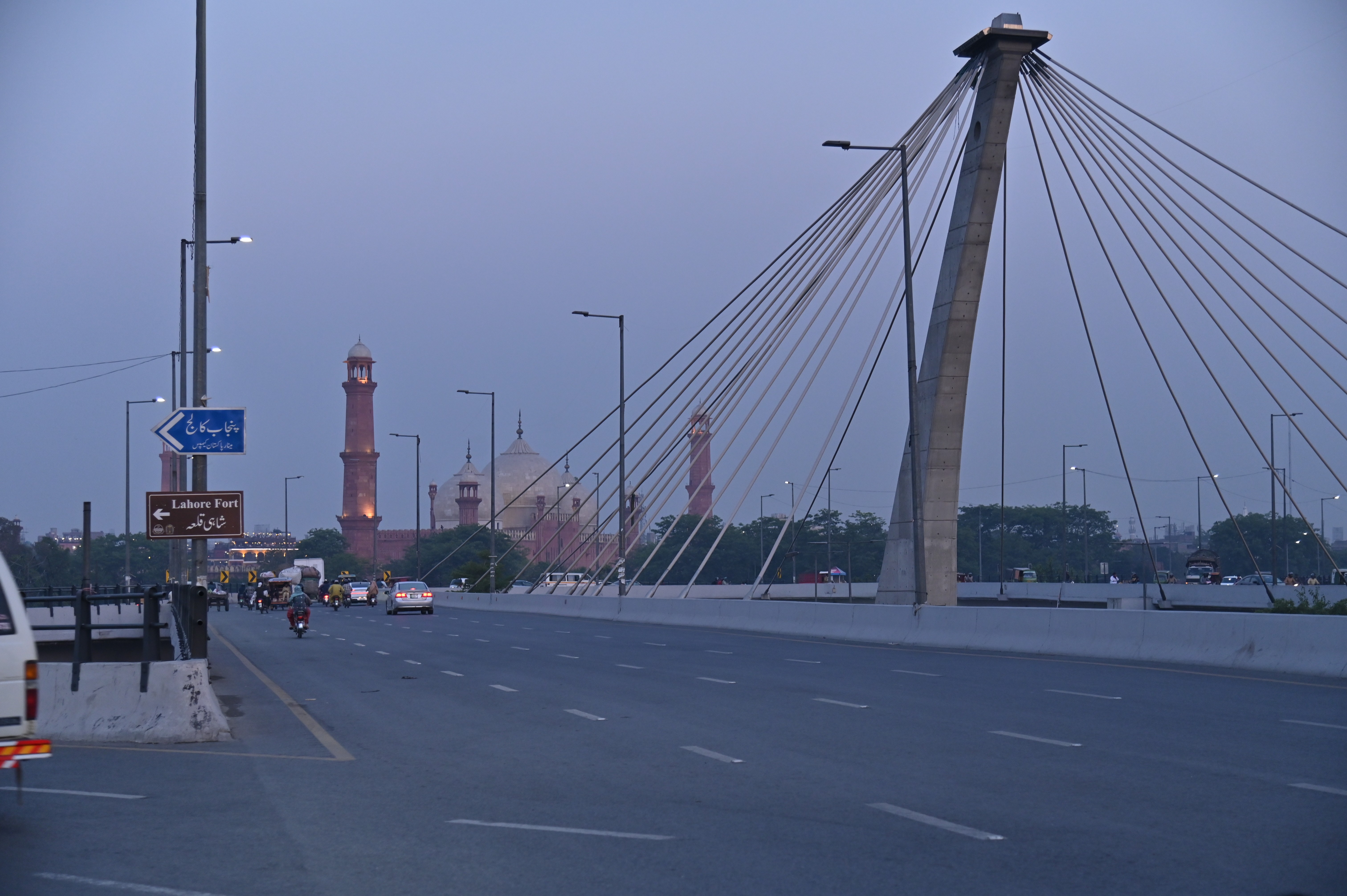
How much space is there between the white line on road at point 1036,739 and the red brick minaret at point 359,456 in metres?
122

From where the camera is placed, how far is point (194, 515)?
19625 mm

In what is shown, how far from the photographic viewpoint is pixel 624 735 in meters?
13.6

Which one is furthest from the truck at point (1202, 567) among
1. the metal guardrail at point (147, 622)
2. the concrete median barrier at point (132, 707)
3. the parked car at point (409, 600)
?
the concrete median barrier at point (132, 707)

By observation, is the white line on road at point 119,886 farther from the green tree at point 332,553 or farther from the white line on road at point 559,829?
the green tree at point 332,553

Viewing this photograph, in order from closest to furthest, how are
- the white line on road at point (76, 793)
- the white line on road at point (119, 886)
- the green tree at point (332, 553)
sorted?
the white line on road at point (119, 886), the white line on road at point (76, 793), the green tree at point (332, 553)

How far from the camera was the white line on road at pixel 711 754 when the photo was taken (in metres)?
11.8

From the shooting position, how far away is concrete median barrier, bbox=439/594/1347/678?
2044 cm

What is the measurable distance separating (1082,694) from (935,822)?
9184mm

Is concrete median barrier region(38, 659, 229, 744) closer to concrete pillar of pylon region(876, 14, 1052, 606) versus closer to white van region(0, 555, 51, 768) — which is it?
white van region(0, 555, 51, 768)

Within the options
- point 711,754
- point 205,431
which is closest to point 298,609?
point 205,431

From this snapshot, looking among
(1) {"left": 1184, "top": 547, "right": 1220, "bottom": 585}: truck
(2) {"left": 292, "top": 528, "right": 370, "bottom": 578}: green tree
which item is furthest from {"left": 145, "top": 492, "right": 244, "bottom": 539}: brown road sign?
(2) {"left": 292, "top": 528, "right": 370, "bottom": 578}: green tree

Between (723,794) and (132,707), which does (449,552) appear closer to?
(132,707)

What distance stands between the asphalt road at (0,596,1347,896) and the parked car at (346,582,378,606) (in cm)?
6121

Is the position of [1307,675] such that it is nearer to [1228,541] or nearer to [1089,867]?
[1089,867]
